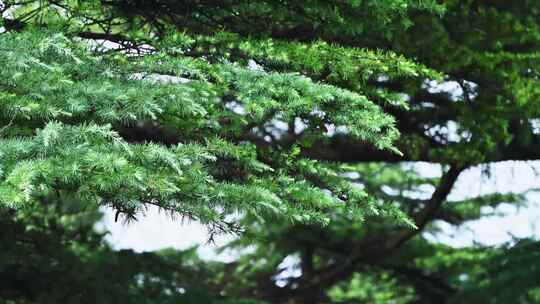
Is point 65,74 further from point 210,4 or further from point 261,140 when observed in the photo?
point 261,140

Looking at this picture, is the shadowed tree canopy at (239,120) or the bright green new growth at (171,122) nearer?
the bright green new growth at (171,122)

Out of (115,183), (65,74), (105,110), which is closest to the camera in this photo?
(115,183)

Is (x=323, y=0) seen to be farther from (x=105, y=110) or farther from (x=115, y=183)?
(x=115, y=183)

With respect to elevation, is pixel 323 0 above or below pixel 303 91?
above

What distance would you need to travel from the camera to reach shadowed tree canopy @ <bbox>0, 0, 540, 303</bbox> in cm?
488

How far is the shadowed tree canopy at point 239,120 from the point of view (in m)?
4.88

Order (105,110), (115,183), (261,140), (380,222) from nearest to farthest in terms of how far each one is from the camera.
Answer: (115,183) → (105,110) → (261,140) → (380,222)

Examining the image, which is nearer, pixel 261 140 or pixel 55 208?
pixel 261 140

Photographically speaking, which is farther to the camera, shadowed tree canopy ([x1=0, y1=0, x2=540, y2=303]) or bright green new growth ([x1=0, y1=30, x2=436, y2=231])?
shadowed tree canopy ([x1=0, y1=0, x2=540, y2=303])

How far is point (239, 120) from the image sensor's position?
5.80 m

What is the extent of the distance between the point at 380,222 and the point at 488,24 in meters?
5.52

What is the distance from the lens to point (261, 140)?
9016 mm

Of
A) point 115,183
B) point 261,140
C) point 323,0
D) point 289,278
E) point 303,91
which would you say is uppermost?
point 323,0

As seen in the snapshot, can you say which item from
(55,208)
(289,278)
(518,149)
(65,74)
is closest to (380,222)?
(289,278)
